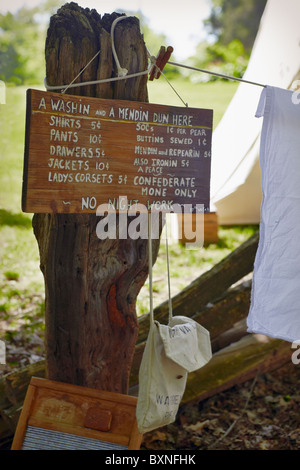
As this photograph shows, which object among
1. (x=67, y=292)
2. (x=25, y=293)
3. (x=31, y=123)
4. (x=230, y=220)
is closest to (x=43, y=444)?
(x=67, y=292)

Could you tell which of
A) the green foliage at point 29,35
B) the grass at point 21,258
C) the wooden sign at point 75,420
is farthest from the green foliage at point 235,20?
the wooden sign at point 75,420

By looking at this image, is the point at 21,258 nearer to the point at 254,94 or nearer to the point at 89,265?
the point at 254,94

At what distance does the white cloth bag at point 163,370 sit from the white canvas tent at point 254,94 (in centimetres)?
185

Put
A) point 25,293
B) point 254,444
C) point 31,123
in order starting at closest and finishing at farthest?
point 31,123, point 254,444, point 25,293

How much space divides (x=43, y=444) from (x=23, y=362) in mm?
1728

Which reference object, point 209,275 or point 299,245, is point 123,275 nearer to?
point 299,245

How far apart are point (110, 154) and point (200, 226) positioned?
3.99 meters

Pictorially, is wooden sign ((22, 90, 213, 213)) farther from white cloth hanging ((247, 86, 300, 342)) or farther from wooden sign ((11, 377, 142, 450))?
wooden sign ((11, 377, 142, 450))

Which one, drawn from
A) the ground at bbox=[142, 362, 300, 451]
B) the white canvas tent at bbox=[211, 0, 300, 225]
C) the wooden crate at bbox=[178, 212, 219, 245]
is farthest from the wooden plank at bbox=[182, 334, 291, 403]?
the wooden crate at bbox=[178, 212, 219, 245]

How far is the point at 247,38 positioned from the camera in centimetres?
2103

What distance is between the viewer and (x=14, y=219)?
6.63 m

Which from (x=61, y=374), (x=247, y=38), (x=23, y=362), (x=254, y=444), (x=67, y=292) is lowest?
(x=254, y=444)

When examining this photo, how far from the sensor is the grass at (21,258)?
4551 mm

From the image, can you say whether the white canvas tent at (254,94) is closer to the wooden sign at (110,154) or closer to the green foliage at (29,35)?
the wooden sign at (110,154)
